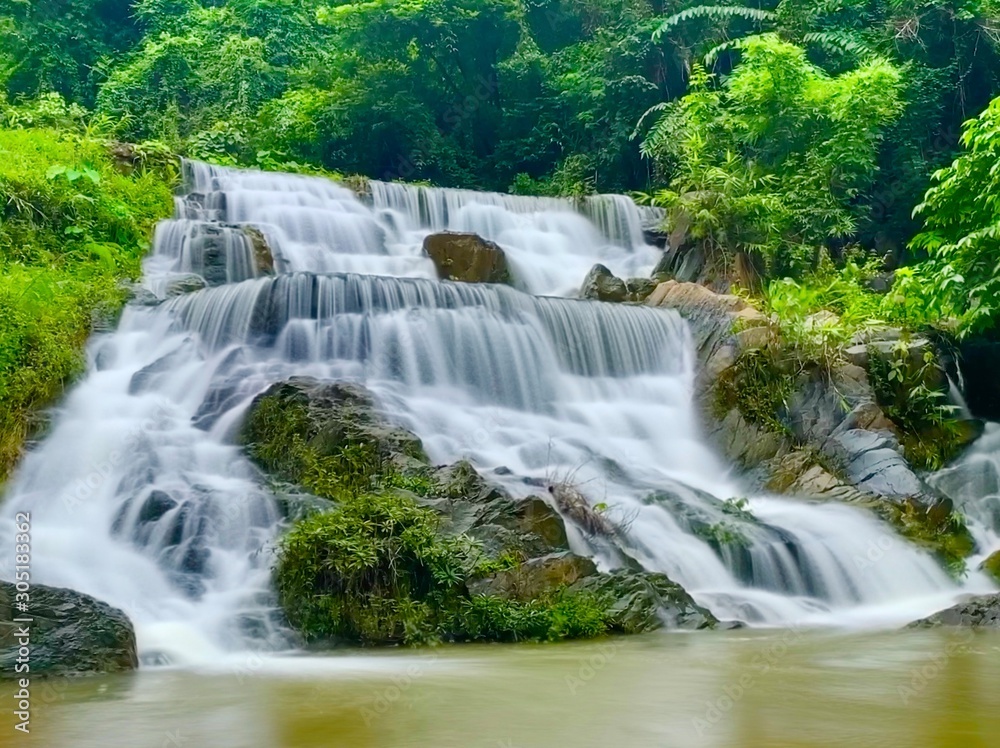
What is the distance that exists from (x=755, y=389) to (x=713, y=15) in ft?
38.9

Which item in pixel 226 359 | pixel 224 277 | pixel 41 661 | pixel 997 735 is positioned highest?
pixel 224 277

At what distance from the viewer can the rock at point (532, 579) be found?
7.07 metres

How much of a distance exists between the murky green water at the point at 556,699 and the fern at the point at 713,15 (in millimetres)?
17079

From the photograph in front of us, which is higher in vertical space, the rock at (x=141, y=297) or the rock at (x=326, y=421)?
the rock at (x=141, y=297)

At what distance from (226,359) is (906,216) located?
12.9m

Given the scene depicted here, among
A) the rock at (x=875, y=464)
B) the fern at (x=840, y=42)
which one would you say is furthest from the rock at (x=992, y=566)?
the fern at (x=840, y=42)

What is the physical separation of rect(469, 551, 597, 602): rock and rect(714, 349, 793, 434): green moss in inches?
197

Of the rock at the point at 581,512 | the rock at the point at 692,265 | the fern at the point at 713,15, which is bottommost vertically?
the rock at the point at 581,512

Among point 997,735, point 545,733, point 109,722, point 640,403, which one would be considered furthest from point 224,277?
point 997,735

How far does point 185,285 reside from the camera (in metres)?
12.6

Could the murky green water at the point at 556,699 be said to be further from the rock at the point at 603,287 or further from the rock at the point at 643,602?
the rock at the point at 603,287

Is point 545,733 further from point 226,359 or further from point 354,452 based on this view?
point 226,359

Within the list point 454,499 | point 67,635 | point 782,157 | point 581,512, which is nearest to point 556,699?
point 67,635

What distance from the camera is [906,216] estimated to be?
1797 cm
